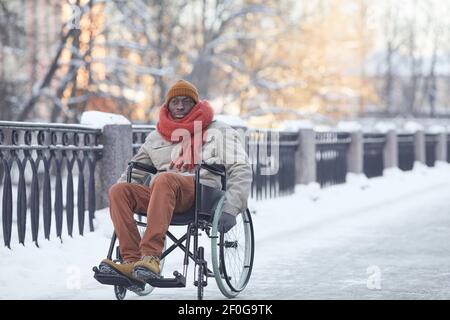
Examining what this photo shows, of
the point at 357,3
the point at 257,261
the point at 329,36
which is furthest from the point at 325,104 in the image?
the point at 257,261

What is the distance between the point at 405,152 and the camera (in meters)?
24.5

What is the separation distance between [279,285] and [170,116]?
1.51m

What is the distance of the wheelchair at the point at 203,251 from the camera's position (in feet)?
20.7

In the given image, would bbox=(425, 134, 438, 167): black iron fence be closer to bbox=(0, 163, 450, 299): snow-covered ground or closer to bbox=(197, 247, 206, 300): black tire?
bbox=(0, 163, 450, 299): snow-covered ground

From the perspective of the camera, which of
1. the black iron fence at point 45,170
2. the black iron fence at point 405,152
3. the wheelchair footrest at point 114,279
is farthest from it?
the black iron fence at point 405,152

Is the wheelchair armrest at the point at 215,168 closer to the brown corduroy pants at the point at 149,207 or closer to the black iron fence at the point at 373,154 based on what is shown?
the brown corduroy pants at the point at 149,207

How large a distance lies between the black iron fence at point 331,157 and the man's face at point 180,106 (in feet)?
32.5

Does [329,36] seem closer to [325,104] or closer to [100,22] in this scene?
[325,104]

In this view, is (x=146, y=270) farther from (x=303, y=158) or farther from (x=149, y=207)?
(x=303, y=158)

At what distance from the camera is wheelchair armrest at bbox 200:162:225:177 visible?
264 inches

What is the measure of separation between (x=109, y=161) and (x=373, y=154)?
11788mm

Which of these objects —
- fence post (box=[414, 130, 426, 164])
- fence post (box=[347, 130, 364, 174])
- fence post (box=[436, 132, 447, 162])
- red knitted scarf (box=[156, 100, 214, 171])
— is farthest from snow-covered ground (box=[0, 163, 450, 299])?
fence post (box=[436, 132, 447, 162])

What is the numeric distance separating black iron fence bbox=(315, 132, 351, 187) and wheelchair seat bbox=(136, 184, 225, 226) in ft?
33.2

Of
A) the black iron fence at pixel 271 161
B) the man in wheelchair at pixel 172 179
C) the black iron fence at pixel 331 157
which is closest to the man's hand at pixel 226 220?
the man in wheelchair at pixel 172 179
